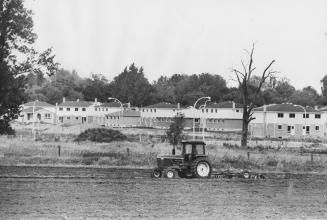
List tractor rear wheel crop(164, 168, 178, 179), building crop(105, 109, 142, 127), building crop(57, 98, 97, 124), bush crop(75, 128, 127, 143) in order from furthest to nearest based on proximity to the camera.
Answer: building crop(57, 98, 97, 124)
building crop(105, 109, 142, 127)
bush crop(75, 128, 127, 143)
tractor rear wheel crop(164, 168, 178, 179)

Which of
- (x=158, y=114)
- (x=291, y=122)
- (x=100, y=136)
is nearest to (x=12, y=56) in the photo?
(x=100, y=136)

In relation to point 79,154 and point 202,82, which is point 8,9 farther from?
point 202,82

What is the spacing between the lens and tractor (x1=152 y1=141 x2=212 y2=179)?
85.1 feet

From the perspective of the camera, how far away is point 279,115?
294 ft

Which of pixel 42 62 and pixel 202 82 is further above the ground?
pixel 202 82

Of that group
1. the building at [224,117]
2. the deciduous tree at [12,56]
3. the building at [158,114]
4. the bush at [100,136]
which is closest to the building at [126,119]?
the building at [158,114]

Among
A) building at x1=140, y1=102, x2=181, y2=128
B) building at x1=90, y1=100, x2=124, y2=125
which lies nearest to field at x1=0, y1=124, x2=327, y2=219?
building at x1=140, y1=102, x2=181, y2=128

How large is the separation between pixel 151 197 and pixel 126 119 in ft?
321

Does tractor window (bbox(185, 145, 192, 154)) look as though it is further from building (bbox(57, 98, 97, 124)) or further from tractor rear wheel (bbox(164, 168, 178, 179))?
building (bbox(57, 98, 97, 124))

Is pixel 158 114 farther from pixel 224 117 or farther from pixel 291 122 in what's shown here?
pixel 291 122

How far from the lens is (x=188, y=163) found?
26125mm

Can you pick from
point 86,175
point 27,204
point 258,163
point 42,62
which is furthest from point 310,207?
point 42,62

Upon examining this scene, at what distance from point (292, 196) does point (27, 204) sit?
994 centimetres

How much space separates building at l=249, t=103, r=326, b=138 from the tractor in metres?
63.2
